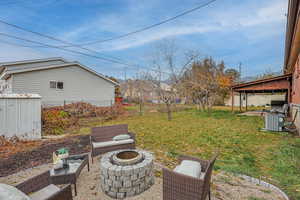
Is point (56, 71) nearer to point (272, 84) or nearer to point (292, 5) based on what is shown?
point (292, 5)

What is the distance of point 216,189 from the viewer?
104 inches

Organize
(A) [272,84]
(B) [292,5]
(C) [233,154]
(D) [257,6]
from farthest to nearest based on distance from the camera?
(A) [272,84] < (D) [257,6] < (C) [233,154] < (B) [292,5]

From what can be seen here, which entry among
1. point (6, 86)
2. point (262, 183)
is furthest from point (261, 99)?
point (6, 86)

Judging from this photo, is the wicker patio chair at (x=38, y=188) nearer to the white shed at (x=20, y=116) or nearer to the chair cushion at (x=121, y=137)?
the chair cushion at (x=121, y=137)

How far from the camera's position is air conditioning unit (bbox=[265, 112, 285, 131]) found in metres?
6.71

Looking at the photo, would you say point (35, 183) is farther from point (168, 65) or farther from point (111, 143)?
point (168, 65)

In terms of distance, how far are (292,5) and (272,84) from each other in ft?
31.7

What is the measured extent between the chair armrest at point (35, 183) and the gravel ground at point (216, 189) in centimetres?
54

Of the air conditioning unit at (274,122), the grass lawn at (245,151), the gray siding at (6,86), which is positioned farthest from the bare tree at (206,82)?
the gray siding at (6,86)

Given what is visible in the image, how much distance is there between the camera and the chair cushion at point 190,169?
2147 millimetres

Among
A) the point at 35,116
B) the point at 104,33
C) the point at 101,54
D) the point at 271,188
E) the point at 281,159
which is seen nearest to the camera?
the point at 271,188

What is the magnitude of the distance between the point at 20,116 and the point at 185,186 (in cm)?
640

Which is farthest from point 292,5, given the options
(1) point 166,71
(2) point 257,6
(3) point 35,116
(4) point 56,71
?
(4) point 56,71

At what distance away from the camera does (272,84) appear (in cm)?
1127
